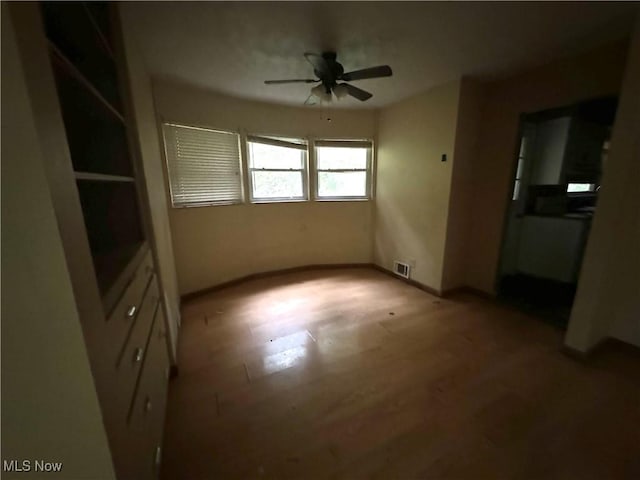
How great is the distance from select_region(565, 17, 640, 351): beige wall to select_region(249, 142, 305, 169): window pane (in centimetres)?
307

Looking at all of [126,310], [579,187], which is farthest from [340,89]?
[579,187]

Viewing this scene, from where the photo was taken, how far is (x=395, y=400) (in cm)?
161

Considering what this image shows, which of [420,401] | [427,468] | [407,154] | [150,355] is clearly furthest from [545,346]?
[150,355]

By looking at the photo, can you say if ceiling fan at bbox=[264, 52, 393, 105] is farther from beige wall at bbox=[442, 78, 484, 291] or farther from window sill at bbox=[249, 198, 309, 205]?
window sill at bbox=[249, 198, 309, 205]

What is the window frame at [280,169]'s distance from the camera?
3303mm

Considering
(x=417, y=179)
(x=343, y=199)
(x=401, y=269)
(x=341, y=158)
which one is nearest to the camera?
(x=417, y=179)

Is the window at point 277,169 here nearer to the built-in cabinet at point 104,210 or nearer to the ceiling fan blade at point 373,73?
the ceiling fan blade at point 373,73

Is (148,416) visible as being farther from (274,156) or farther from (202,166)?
(274,156)

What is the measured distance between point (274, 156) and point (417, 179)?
1.95 metres

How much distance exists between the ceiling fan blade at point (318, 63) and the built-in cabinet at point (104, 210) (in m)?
1.27

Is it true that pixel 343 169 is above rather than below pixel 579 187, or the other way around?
above

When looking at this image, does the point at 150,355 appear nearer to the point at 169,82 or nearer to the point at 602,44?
the point at 169,82

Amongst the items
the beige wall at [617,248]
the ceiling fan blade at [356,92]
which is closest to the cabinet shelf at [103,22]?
the ceiling fan blade at [356,92]

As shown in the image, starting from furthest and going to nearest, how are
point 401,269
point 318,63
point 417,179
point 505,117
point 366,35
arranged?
1. point 401,269
2. point 417,179
3. point 505,117
4. point 318,63
5. point 366,35
